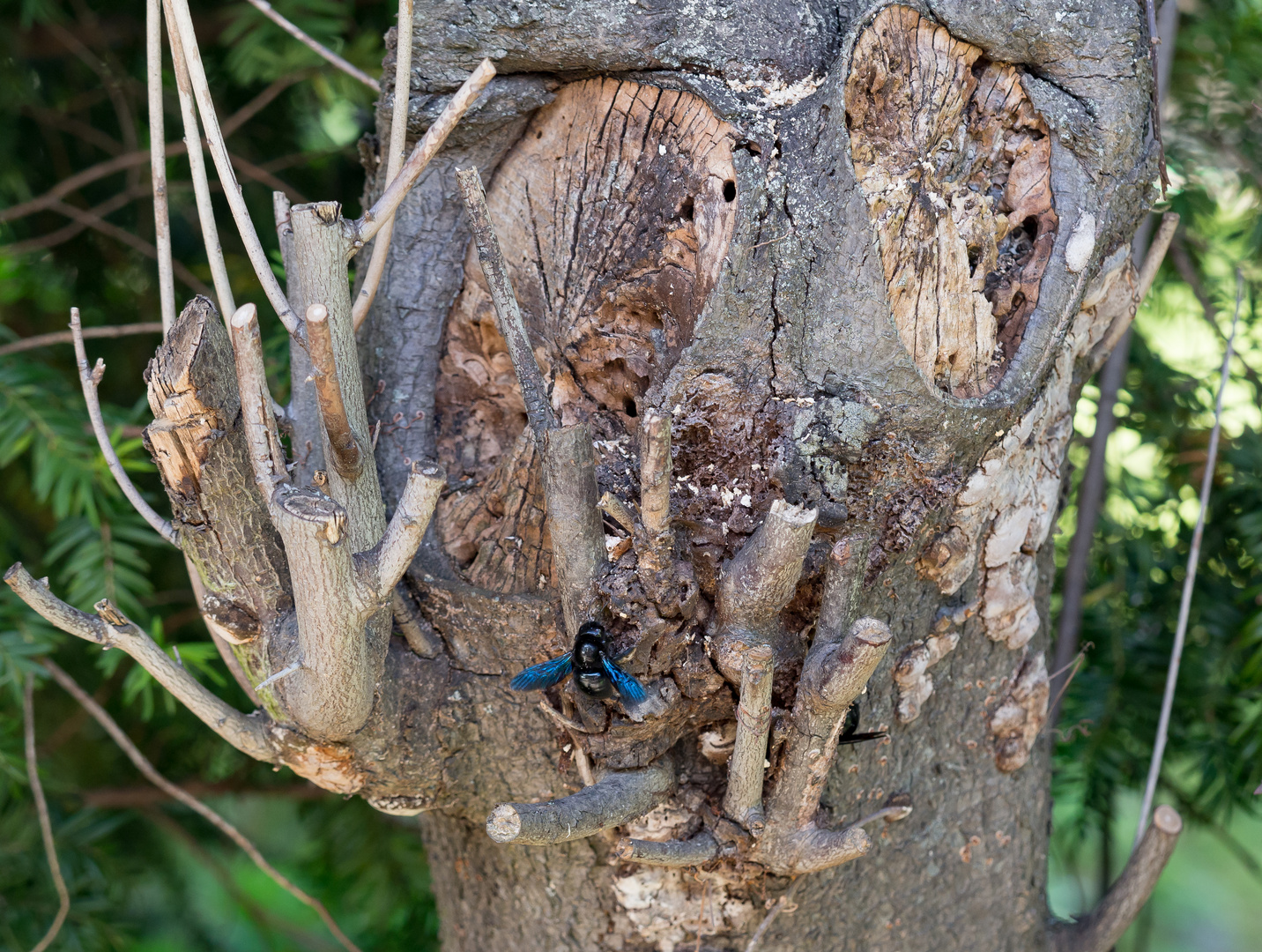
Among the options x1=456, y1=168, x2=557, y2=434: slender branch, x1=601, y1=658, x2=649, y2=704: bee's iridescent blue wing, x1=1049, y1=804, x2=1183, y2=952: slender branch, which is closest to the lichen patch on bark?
x1=1049, y1=804, x2=1183, y2=952: slender branch

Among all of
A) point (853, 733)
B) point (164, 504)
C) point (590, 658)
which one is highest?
point (590, 658)

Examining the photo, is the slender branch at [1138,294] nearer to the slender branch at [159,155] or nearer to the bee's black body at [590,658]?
the bee's black body at [590,658]

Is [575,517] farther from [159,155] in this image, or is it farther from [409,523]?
[159,155]

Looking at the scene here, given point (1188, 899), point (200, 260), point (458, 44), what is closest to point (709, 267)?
point (458, 44)

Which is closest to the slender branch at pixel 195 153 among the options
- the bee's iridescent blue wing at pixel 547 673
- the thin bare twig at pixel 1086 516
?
the bee's iridescent blue wing at pixel 547 673

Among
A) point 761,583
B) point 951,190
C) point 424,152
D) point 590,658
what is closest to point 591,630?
point 590,658

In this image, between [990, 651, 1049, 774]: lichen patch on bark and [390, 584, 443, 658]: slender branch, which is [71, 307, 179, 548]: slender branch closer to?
[390, 584, 443, 658]: slender branch
